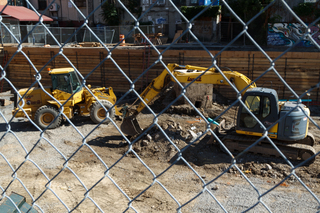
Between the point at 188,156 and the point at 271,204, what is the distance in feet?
8.22

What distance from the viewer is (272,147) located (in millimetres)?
7160

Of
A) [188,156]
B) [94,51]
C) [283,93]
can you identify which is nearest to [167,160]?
[188,156]

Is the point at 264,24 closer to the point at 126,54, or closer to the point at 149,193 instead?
the point at 126,54

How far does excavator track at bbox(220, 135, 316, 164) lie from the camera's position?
6.90m

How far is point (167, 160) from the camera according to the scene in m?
7.38

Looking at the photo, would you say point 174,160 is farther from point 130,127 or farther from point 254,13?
point 254,13

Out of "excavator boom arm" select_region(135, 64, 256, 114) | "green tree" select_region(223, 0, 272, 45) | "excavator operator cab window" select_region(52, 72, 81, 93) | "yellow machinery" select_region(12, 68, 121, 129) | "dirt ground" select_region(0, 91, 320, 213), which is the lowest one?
"dirt ground" select_region(0, 91, 320, 213)

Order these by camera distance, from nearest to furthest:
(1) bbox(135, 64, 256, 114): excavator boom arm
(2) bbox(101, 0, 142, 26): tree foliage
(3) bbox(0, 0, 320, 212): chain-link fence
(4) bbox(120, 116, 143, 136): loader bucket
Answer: (3) bbox(0, 0, 320, 212): chain-link fence → (1) bbox(135, 64, 256, 114): excavator boom arm → (4) bbox(120, 116, 143, 136): loader bucket → (2) bbox(101, 0, 142, 26): tree foliage

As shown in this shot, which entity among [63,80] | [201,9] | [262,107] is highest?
[201,9]

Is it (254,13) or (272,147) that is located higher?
(254,13)

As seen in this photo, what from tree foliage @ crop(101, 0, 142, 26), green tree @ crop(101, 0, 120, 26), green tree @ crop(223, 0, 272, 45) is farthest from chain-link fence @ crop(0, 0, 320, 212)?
green tree @ crop(101, 0, 120, 26)

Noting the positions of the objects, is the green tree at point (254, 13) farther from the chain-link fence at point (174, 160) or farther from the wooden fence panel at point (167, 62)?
the chain-link fence at point (174, 160)

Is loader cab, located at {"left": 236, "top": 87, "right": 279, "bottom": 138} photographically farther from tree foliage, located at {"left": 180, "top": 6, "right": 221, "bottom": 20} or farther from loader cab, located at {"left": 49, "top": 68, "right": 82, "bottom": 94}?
tree foliage, located at {"left": 180, "top": 6, "right": 221, "bottom": 20}

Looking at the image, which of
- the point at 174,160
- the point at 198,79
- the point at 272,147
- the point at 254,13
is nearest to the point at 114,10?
the point at 254,13
